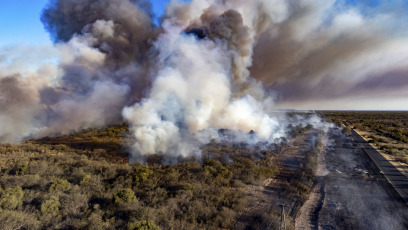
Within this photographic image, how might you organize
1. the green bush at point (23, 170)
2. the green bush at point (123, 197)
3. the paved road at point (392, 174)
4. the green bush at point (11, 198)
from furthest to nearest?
the green bush at point (23, 170) → the paved road at point (392, 174) → the green bush at point (123, 197) → the green bush at point (11, 198)

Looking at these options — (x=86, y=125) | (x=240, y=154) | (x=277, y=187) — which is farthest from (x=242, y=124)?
(x=86, y=125)

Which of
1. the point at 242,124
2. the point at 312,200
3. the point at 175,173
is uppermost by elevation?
the point at 242,124

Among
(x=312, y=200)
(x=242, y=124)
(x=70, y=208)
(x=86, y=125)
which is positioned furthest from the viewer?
(x=86, y=125)

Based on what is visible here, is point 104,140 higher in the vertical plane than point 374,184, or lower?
higher

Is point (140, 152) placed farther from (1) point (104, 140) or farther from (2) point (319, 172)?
(2) point (319, 172)

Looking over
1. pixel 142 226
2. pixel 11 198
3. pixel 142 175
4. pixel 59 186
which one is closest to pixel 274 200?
pixel 142 226

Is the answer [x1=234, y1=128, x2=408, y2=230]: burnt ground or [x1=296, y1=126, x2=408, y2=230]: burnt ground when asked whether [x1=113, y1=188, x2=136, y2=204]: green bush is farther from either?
[x1=296, y1=126, x2=408, y2=230]: burnt ground

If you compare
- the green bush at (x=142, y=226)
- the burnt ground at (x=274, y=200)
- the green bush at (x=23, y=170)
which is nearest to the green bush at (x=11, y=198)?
the green bush at (x=23, y=170)

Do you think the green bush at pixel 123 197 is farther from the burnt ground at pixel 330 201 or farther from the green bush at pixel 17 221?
the burnt ground at pixel 330 201
